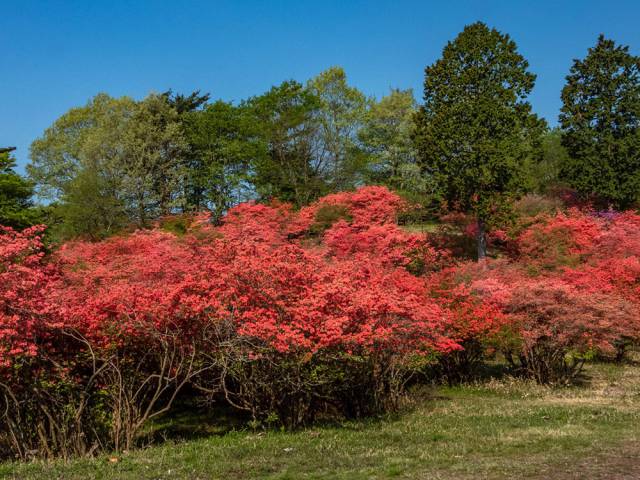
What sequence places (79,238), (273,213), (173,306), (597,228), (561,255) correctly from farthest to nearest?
1. (79,238)
2. (273,213)
3. (597,228)
4. (561,255)
5. (173,306)

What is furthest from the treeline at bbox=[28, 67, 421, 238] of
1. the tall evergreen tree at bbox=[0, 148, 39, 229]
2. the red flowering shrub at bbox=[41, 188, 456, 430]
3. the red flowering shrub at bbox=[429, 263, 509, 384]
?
the red flowering shrub at bbox=[41, 188, 456, 430]

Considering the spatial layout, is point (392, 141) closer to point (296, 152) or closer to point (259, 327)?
point (296, 152)

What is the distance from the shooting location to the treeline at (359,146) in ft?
120

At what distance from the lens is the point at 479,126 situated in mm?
36188

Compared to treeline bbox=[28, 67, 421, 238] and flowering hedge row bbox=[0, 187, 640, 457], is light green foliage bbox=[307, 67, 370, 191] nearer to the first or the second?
treeline bbox=[28, 67, 421, 238]

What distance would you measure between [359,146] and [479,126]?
88.5ft

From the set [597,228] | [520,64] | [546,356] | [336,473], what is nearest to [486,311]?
[546,356]

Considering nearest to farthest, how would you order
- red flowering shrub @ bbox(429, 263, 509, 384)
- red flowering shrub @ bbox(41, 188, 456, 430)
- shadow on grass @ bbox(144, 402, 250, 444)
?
red flowering shrub @ bbox(41, 188, 456, 430) → shadow on grass @ bbox(144, 402, 250, 444) → red flowering shrub @ bbox(429, 263, 509, 384)

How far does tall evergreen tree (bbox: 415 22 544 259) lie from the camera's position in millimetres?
35562

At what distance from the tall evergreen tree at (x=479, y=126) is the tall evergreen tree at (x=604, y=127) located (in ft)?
34.2

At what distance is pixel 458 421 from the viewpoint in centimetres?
1504

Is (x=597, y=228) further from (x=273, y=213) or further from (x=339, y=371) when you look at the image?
(x=339, y=371)

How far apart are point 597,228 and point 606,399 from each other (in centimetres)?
1867

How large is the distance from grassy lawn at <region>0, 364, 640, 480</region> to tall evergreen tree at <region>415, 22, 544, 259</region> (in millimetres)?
20443
